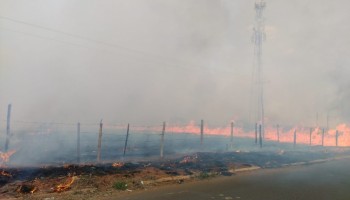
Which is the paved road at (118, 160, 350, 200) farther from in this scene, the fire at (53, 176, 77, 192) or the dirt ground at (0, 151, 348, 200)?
the fire at (53, 176, 77, 192)

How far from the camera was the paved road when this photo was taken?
1283cm

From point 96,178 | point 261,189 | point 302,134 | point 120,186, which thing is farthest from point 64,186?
point 302,134

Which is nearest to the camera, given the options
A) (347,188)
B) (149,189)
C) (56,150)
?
(149,189)

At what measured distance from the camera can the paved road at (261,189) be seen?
1283 centimetres

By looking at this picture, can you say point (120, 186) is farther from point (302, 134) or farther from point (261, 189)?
point (302, 134)

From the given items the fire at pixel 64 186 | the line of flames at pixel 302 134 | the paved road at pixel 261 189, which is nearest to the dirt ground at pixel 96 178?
the fire at pixel 64 186

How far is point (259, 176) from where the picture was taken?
18.6m

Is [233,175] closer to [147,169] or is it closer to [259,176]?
[259,176]

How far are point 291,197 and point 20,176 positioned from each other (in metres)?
12.6

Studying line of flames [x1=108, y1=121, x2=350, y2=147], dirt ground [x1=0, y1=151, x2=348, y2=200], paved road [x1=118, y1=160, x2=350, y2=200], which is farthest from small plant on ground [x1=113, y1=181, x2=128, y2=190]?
line of flames [x1=108, y1=121, x2=350, y2=147]

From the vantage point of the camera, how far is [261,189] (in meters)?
14.4

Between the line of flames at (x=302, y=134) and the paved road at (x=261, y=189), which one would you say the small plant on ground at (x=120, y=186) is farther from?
the line of flames at (x=302, y=134)

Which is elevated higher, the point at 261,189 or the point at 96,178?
the point at 96,178

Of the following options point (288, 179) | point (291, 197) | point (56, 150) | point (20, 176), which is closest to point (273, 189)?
point (291, 197)
